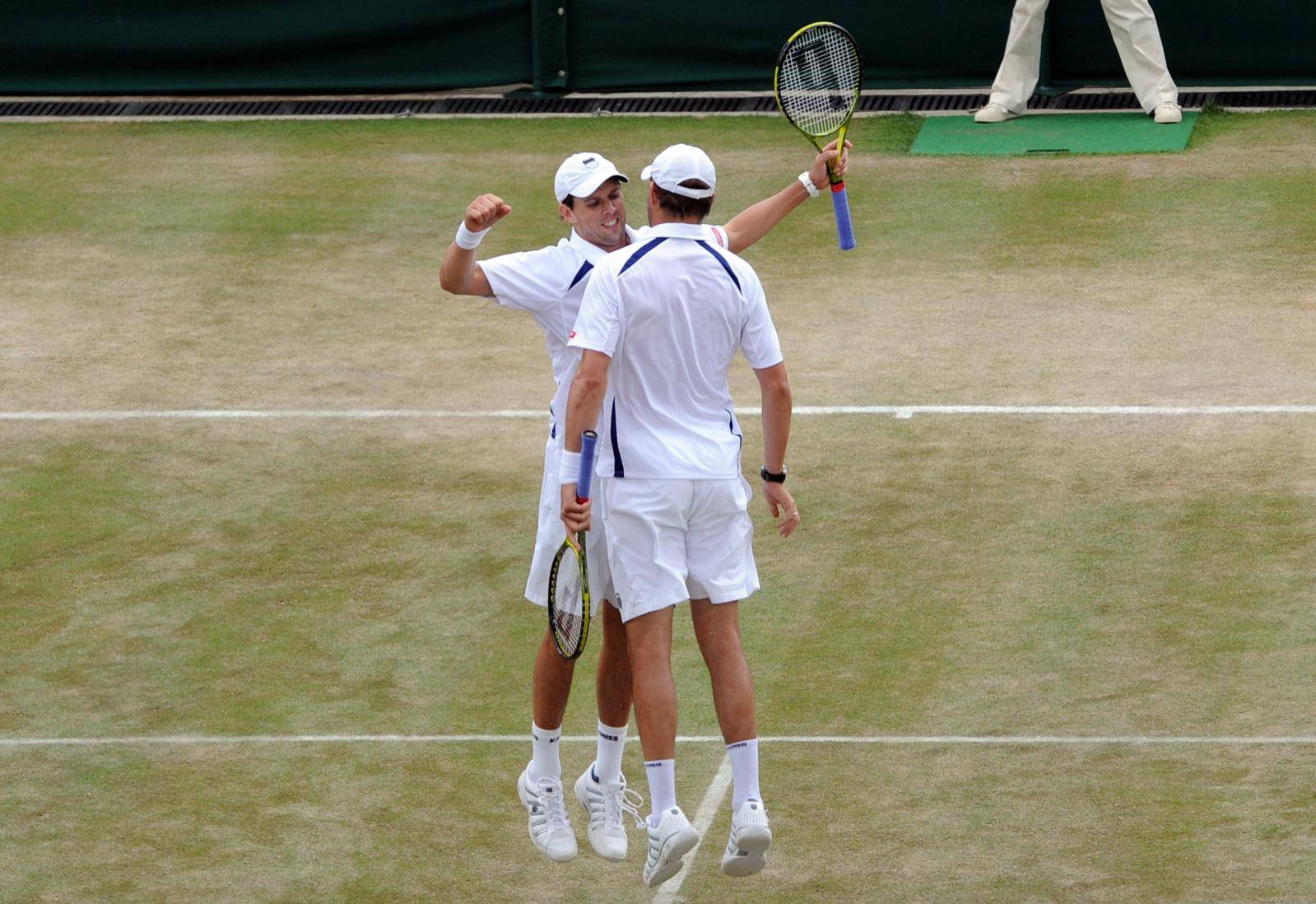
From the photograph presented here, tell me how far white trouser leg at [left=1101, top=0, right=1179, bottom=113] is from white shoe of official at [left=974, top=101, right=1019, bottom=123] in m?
0.92

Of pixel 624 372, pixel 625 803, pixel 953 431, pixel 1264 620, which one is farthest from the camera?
pixel 953 431

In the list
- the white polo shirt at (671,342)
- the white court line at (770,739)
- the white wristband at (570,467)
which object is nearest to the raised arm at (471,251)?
the white polo shirt at (671,342)

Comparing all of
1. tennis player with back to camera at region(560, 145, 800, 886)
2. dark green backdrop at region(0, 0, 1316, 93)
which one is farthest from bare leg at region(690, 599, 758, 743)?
dark green backdrop at region(0, 0, 1316, 93)

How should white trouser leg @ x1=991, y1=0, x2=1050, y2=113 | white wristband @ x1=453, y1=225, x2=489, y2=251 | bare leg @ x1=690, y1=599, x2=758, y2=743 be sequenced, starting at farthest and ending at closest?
white trouser leg @ x1=991, y1=0, x2=1050, y2=113, white wristband @ x1=453, y1=225, x2=489, y2=251, bare leg @ x1=690, y1=599, x2=758, y2=743

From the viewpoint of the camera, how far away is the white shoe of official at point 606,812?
757 cm

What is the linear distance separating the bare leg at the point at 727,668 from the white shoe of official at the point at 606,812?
55cm

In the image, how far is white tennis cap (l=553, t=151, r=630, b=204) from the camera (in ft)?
24.0

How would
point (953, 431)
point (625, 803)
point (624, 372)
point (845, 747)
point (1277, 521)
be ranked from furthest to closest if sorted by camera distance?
1. point (953, 431)
2. point (1277, 521)
3. point (845, 747)
4. point (625, 803)
5. point (624, 372)

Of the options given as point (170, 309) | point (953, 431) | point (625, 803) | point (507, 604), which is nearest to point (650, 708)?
point (625, 803)

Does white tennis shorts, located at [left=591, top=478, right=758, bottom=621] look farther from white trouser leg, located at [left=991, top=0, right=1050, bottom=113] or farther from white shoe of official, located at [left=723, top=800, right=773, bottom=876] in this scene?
white trouser leg, located at [left=991, top=0, right=1050, bottom=113]

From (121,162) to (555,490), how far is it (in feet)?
33.9

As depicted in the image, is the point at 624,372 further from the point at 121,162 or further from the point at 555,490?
the point at 121,162

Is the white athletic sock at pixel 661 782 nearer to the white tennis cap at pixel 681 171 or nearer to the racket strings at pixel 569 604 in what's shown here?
the racket strings at pixel 569 604

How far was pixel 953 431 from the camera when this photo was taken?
11.6 metres
